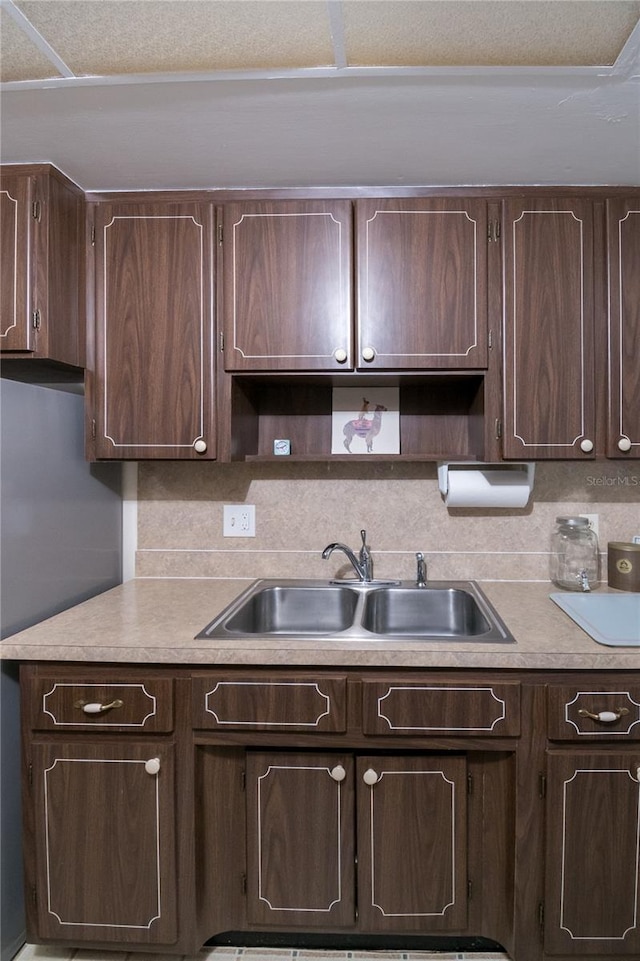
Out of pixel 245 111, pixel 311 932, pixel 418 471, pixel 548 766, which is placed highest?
pixel 245 111

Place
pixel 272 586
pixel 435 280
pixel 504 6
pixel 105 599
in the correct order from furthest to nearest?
pixel 272 586 → pixel 105 599 → pixel 435 280 → pixel 504 6

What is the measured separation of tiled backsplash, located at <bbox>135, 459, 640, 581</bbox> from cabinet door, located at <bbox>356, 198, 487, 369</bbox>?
1.62 feet

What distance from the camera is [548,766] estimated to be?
1.42m

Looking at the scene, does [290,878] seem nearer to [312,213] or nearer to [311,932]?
[311,932]

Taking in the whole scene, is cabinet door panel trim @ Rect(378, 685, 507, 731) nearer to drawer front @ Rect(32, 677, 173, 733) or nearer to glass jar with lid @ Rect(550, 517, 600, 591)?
drawer front @ Rect(32, 677, 173, 733)

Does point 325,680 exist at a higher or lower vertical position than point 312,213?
lower

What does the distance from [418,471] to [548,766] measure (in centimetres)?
103

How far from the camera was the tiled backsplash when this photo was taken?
207 centimetres

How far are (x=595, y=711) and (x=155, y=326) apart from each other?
1.65 metres

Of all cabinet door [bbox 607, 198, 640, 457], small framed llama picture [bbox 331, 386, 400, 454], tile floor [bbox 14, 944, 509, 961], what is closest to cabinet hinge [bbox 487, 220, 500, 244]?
cabinet door [bbox 607, 198, 640, 457]

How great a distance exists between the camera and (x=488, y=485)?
197cm

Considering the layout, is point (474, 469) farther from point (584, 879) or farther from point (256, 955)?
point (256, 955)

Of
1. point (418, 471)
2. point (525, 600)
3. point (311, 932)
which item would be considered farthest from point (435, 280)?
point (311, 932)

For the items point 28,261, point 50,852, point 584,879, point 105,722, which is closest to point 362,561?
point 105,722
